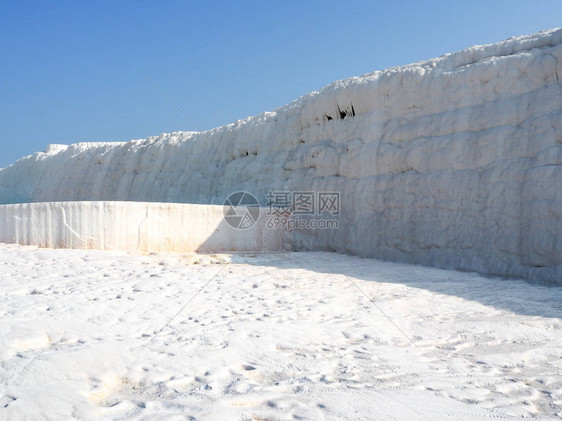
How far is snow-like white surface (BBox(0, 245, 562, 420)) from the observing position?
7.34 ft

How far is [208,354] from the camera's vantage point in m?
2.97

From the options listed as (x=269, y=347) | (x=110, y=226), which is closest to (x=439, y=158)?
(x=269, y=347)

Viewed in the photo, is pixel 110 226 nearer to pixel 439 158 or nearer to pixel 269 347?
pixel 269 347

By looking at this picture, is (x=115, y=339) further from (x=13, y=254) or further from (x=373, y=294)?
(x=13, y=254)

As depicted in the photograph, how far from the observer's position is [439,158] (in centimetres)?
745

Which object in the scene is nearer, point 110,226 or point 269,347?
point 269,347

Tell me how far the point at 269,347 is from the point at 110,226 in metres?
5.19

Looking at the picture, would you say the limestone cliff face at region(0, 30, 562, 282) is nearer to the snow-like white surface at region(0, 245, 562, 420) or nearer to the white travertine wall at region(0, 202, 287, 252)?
the snow-like white surface at region(0, 245, 562, 420)

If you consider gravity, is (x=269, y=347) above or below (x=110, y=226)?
below

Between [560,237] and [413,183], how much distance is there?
100 inches

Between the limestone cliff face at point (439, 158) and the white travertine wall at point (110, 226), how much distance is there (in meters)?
2.61

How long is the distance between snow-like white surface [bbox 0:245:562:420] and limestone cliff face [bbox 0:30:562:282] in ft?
3.39

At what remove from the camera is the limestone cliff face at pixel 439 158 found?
6.26 m

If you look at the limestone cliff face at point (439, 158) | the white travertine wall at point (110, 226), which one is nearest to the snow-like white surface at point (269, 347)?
the limestone cliff face at point (439, 158)
